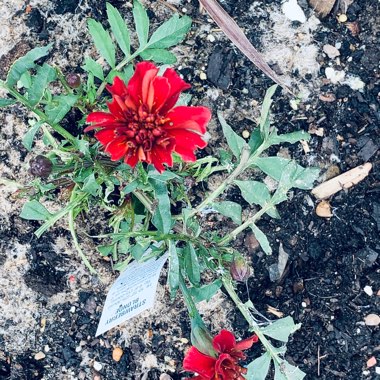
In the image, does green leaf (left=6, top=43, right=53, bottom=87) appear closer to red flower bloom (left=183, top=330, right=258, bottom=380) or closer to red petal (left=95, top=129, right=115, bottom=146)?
red petal (left=95, top=129, right=115, bottom=146)

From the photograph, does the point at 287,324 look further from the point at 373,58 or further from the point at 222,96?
the point at 373,58

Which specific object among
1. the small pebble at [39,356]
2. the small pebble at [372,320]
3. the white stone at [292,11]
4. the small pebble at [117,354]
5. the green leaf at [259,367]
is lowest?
the small pebble at [39,356]

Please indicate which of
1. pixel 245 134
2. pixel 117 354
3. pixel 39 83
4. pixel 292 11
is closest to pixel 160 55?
pixel 39 83

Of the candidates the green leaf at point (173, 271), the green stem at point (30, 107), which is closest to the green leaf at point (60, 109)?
the green stem at point (30, 107)

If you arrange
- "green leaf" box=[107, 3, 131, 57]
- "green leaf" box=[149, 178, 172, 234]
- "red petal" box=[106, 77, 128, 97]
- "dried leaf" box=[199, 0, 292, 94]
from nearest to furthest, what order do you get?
1. "red petal" box=[106, 77, 128, 97]
2. "green leaf" box=[149, 178, 172, 234]
3. "green leaf" box=[107, 3, 131, 57]
4. "dried leaf" box=[199, 0, 292, 94]

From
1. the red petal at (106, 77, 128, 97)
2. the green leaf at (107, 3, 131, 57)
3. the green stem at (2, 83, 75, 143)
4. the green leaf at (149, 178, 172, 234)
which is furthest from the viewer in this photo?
the green leaf at (107, 3, 131, 57)

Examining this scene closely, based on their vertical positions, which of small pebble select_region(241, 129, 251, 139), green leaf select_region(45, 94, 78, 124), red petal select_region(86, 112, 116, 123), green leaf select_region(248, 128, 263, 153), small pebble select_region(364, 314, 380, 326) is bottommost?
small pebble select_region(364, 314, 380, 326)

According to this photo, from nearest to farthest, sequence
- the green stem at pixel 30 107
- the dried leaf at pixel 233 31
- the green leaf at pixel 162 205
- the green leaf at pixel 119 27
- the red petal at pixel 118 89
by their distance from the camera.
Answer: the red petal at pixel 118 89, the green stem at pixel 30 107, the green leaf at pixel 162 205, the green leaf at pixel 119 27, the dried leaf at pixel 233 31

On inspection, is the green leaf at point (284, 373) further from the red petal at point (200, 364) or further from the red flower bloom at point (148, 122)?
the red flower bloom at point (148, 122)

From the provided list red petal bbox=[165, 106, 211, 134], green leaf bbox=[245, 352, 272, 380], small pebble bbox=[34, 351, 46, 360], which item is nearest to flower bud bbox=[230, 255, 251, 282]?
green leaf bbox=[245, 352, 272, 380]
